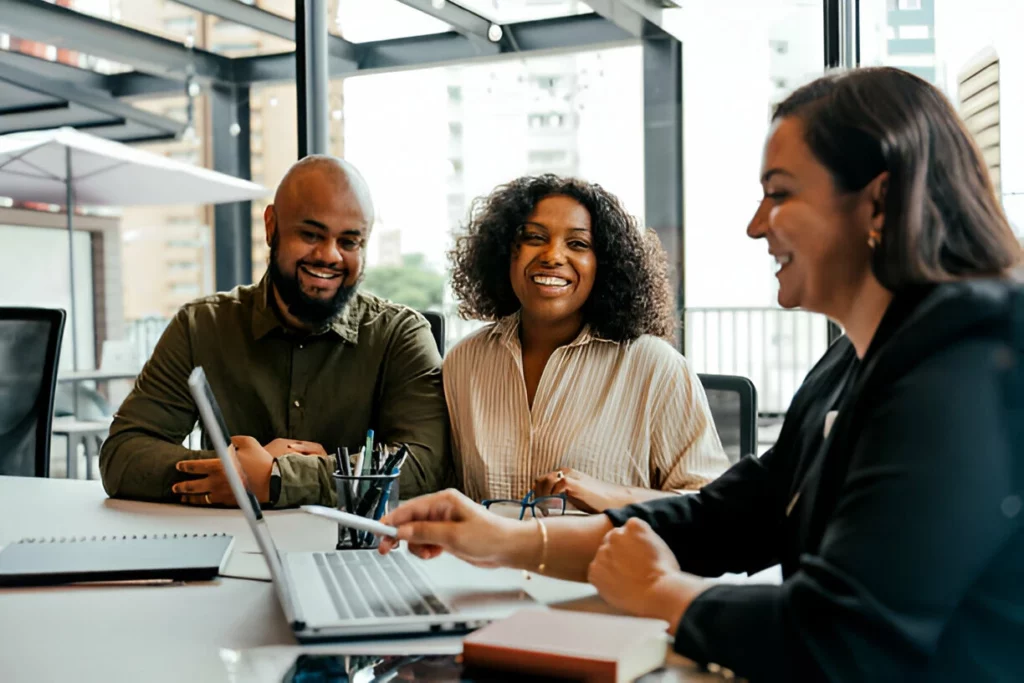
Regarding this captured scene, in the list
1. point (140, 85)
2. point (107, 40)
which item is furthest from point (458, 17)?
point (140, 85)

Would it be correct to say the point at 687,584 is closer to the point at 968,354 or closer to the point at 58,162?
the point at 968,354

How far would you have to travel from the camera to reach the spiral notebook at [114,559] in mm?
1207

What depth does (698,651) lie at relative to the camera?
82cm

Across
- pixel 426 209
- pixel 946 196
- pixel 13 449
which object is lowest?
pixel 13 449

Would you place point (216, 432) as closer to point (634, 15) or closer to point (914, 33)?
point (914, 33)

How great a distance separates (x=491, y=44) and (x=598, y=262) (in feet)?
9.39

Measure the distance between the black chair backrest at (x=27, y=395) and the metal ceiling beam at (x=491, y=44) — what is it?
7.13ft

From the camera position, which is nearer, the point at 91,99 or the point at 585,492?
the point at 585,492

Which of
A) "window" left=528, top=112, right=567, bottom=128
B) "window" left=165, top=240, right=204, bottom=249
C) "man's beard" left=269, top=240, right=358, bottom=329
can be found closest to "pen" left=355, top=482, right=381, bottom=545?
"man's beard" left=269, top=240, right=358, bottom=329

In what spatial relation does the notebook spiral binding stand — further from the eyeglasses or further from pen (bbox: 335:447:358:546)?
the eyeglasses

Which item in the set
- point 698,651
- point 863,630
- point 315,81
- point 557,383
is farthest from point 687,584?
point 315,81

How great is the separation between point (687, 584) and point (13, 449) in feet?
6.81

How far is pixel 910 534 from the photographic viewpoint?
0.71 metres

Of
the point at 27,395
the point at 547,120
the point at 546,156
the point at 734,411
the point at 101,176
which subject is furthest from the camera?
the point at 101,176
